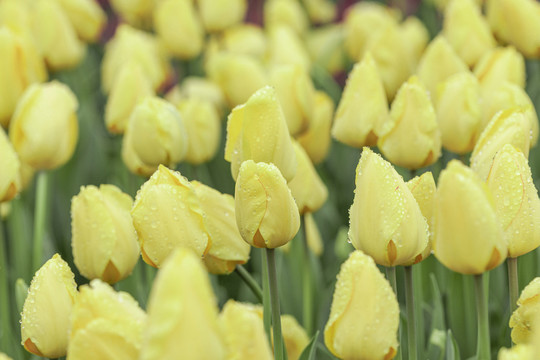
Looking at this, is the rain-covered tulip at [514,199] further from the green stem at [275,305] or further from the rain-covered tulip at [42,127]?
the rain-covered tulip at [42,127]

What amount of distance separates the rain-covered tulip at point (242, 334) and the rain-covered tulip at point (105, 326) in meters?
0.07

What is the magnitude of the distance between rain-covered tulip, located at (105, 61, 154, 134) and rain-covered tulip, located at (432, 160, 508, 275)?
2.78 feet

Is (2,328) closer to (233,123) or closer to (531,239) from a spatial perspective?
(233,123)

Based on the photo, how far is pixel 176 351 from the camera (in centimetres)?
53

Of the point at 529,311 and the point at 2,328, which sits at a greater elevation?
the point at 529,311

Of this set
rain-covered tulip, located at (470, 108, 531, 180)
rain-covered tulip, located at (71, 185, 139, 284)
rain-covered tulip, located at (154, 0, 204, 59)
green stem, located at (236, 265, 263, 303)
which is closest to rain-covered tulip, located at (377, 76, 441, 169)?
rain-covered tulip, located at (470, 108, 531, 180)

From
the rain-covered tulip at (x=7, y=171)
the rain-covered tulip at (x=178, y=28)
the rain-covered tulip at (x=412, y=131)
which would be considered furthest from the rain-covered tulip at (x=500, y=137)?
the rain-covered tulip at (x=178, y=28)

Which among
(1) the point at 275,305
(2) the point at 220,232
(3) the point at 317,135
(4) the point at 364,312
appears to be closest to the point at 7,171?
(2) the point at 220,232

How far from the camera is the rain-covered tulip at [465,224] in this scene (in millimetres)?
697

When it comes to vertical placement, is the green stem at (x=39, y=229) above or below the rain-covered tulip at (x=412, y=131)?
below

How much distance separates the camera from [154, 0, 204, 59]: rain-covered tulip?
1.87m

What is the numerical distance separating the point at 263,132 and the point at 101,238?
0.21 m

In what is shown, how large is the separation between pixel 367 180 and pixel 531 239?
0.17 m

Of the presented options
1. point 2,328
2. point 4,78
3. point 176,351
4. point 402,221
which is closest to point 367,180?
point 402,221
